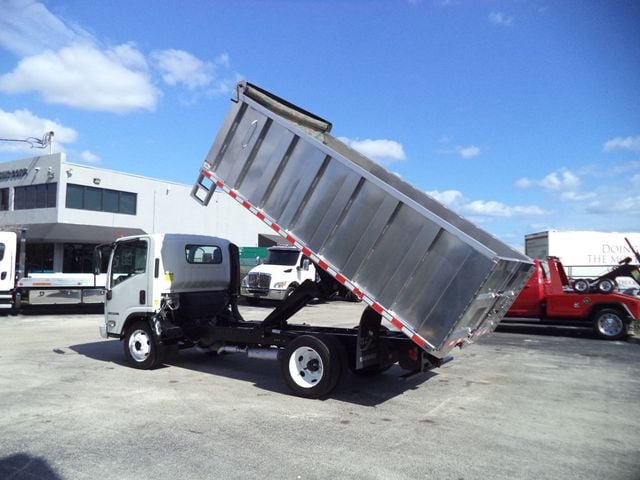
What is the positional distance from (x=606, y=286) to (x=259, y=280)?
1272 centimetres

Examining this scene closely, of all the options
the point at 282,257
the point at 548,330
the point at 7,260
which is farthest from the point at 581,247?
the point at 7,260

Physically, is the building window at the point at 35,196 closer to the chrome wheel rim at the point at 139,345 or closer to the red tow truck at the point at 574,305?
the chrome wheel rim at the point at 139,345

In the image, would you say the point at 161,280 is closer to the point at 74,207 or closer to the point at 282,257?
the point at 282,257

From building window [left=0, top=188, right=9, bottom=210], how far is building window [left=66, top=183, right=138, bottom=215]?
6.81 m

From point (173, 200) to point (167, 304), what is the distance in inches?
1225

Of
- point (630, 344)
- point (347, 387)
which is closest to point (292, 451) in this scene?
point (347, 387)

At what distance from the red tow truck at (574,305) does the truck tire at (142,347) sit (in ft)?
29.5

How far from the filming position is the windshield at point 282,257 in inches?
880

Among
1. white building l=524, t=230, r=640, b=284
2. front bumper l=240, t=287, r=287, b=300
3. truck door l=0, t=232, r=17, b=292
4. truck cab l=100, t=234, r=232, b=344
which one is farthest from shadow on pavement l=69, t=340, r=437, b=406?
white building l=524, t=230, r=640, b=284

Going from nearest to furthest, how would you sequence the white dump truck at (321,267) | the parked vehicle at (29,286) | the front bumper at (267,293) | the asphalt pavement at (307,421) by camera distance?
the asphalt pavement at (307,421) < the white dump truck at (321,267) < the parked vehicle at (29,286) < the front bumper at (267,293)

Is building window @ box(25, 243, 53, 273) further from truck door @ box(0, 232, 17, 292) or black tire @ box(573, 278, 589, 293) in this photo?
black tire @ box(573, 278, 589, 293)

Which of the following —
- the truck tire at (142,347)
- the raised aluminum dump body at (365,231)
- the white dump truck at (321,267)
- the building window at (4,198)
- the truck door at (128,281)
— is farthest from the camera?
the building window at (4,198)

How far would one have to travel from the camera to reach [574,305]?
14383 millimetres

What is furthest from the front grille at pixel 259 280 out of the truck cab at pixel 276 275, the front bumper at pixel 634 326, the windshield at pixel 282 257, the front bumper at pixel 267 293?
the front bumper at pixel 634 326
